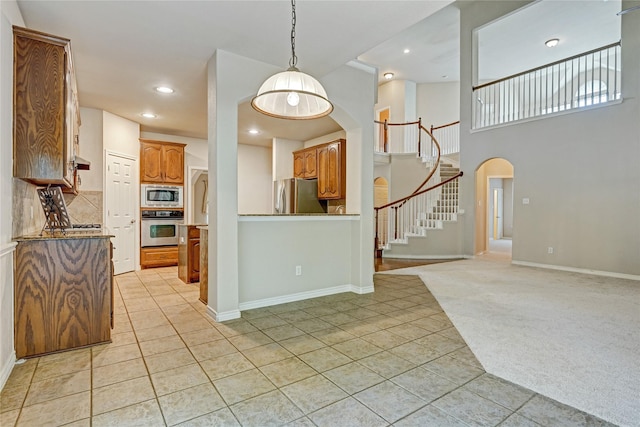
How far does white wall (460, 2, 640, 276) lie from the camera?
5062 millimetres

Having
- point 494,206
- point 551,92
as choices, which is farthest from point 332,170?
point 494,206

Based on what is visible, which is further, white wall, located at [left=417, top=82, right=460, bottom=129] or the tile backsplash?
white wall, located at [left=417, top=82, right=460, bottom=129]

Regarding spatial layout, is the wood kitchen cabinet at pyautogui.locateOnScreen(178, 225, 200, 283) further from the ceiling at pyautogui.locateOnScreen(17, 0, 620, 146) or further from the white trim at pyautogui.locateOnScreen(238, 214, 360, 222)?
the ceiling at pyautogui.locateOnScreen(17, 0, 620, 146)

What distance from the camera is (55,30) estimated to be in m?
2.70

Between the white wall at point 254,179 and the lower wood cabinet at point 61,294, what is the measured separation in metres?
4.89

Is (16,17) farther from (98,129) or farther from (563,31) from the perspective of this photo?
(563,31)

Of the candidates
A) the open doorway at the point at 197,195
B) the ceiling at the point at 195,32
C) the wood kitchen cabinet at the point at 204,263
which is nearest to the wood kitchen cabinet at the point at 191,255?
the wood kitchen cabinet at the point at 204,263

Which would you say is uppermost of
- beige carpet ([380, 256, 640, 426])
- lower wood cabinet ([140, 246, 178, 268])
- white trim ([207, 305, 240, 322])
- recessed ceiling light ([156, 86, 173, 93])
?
recessed ceiling light ([156, 86, 173, 93])

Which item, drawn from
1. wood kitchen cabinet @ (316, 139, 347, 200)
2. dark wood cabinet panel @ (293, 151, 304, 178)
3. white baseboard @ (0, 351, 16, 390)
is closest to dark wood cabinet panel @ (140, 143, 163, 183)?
dark wood cabinet panel @ (293, 151, 304, 178)

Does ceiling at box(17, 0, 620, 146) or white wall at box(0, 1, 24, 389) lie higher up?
ceiling at box(17, 0, 620, 146)

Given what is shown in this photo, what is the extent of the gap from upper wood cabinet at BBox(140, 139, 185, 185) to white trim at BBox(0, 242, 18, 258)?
4.01 meters

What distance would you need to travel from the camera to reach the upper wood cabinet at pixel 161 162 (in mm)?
5953

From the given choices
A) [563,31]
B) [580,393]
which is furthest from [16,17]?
[563,31]

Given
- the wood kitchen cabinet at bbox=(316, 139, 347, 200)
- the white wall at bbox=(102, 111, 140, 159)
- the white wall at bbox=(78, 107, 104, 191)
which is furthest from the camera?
the wood kitchen cabinet at bbox=(316, 139, 347, 200)
